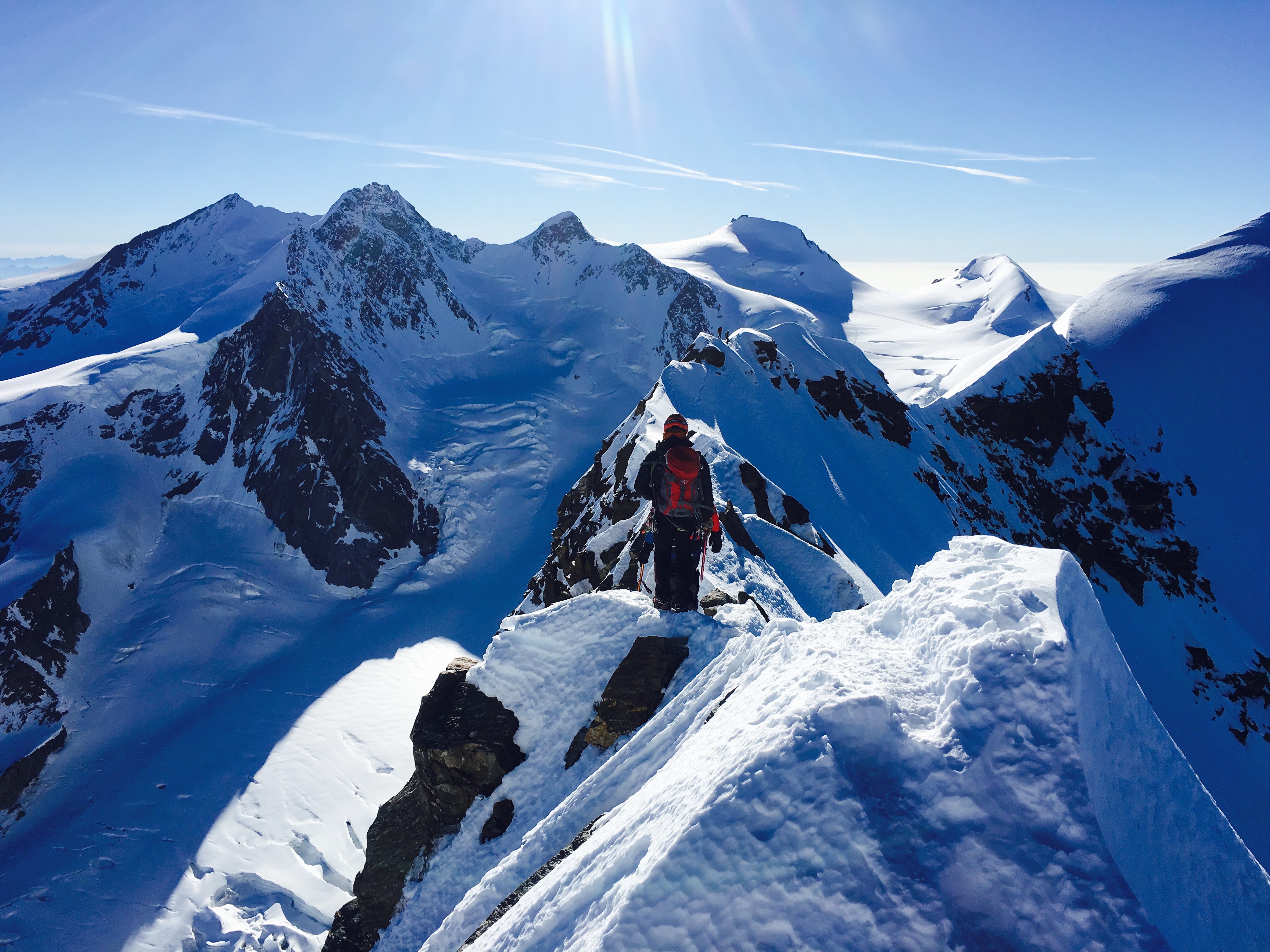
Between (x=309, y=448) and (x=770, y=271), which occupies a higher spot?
(x=770, y=271)

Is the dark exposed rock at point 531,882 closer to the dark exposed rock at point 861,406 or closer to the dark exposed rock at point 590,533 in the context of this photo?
the dark exposed rock at point 590,533

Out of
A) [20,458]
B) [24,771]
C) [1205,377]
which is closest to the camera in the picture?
[24,771]

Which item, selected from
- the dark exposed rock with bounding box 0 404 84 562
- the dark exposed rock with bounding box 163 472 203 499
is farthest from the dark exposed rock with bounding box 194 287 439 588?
the dark exposed rock with bounding box 0 404 84 562

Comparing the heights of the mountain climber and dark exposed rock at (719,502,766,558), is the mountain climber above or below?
above

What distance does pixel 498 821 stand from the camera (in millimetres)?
9078

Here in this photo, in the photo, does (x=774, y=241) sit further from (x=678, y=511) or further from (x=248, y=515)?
(x=678, y=511)

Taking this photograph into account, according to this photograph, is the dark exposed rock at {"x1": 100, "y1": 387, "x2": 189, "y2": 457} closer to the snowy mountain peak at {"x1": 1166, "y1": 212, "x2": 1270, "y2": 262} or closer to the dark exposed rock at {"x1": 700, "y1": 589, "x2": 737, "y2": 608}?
the dark exposed rock at {"x1": 700, "y1": 589, "x2": 737, "y2": 608}

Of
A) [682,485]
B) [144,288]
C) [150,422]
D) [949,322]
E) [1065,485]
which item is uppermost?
[682,485]

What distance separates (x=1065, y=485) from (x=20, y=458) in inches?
3001

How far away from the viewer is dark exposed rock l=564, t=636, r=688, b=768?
899cm

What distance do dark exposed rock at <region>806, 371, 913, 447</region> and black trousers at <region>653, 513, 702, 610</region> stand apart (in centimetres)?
2322

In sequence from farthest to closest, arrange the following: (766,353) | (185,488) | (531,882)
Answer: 1. (185,488)
2. (766,353)
3. (531,882)

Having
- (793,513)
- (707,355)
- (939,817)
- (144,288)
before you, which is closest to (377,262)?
(144,288)

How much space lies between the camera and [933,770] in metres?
4.26
